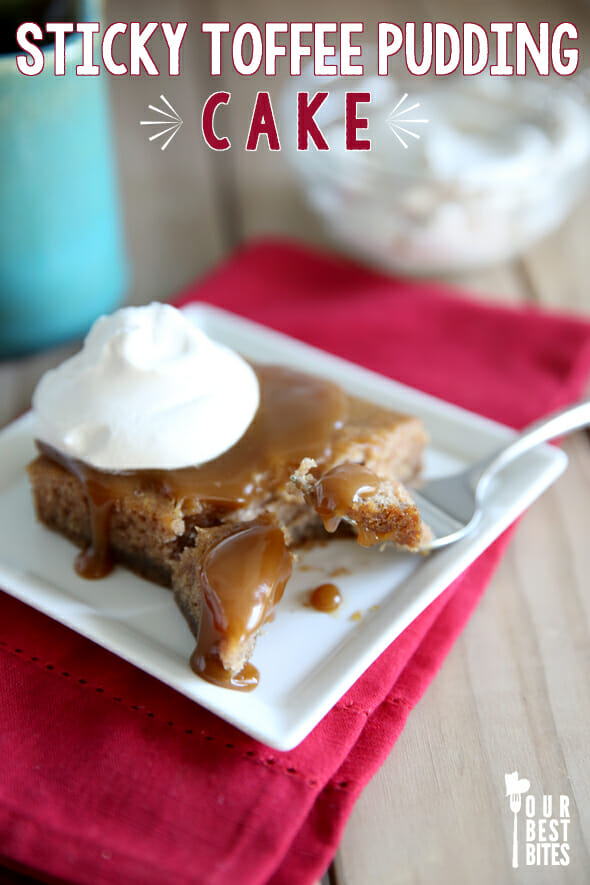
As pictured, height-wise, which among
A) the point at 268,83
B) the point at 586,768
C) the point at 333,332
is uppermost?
the point at 268,83

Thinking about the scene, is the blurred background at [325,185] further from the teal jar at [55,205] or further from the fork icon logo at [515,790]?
the fork icon logo at [515,790]

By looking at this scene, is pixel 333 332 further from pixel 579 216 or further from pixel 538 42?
pixel 538 42

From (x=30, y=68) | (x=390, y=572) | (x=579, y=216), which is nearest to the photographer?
(x=390, y=572)

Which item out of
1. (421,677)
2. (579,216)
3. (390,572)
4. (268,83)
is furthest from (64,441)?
(268,83)

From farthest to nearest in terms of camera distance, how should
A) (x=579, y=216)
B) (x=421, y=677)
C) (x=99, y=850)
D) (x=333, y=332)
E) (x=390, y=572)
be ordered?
(x=579, y=216) < (x=333, y=332) < (x=390, y=572) < (x=421, y=677) < (x=99, y=850)

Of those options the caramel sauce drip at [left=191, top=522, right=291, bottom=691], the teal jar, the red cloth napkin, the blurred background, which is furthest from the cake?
the blurred background

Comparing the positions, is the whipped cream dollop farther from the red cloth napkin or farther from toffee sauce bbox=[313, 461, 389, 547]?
the red cloth napkin

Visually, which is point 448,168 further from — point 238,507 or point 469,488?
point 238,507

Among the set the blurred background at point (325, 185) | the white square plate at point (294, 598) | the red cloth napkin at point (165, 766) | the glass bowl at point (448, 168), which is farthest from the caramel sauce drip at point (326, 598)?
the glass bowl at point (448, 168)
